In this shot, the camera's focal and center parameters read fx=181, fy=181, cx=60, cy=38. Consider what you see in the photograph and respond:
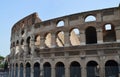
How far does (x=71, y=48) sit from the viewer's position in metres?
19.2

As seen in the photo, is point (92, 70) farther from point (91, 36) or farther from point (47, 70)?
point (91, 36)

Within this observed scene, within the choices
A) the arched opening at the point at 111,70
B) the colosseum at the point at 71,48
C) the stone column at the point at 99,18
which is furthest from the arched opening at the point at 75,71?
the stone column at the point at 99,18

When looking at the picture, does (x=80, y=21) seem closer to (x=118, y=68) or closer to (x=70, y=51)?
(x=70, y=51)

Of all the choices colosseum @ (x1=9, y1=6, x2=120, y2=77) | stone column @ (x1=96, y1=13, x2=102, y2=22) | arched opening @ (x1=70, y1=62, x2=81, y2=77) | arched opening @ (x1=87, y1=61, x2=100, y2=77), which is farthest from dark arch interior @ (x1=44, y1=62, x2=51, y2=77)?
stone column @ (x1=96, y1=13, x2=102, y2=22)

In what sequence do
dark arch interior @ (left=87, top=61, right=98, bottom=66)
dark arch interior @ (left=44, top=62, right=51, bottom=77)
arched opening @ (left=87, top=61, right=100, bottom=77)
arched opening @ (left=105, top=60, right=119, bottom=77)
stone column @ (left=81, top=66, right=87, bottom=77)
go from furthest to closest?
dark arch interior @ (left=44, top=62, right=51, bottom=77)
dark arch interior @ (left=87, top=61, right=98, bottom=66)
stone column @ (left=81, top=66, right=87, bottom=77)
arched opening @ (left=87, top=61, right=100, bottom=77)
arched opening @ (left=105, top=60, right=119, bottom=77)

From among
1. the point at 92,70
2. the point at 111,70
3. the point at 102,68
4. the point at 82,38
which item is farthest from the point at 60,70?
the point at 111,70

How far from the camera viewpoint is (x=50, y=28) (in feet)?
70.5

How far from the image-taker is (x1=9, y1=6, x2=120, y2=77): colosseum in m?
17.5

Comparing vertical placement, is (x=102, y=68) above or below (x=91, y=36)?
below

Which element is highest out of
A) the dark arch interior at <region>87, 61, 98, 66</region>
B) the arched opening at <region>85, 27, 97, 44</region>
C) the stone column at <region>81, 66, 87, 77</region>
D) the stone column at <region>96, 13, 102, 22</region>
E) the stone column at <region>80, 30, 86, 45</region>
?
the stone column at <region>96, 13, 102, 22</region>

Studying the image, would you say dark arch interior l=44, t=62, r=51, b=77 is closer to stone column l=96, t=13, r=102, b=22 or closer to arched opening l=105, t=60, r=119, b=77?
arched opening l=105, t=60, r=119, b=77

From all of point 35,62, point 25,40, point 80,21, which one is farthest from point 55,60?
point 25,40

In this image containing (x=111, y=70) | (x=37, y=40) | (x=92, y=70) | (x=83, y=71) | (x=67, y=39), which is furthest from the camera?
(x=37, y=40)

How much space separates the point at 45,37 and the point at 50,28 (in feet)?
4.70
